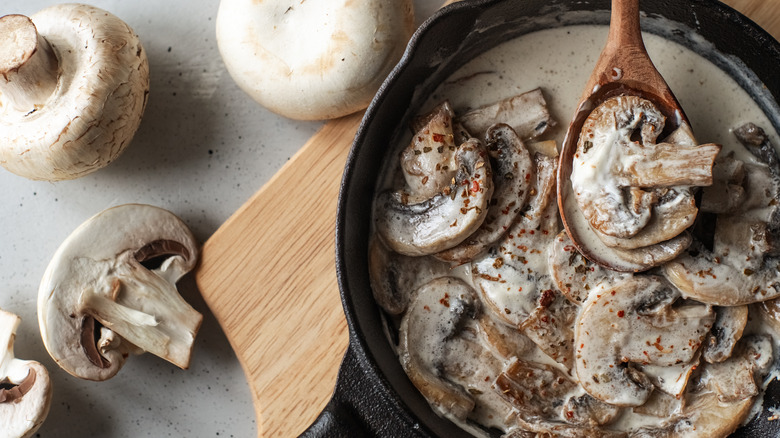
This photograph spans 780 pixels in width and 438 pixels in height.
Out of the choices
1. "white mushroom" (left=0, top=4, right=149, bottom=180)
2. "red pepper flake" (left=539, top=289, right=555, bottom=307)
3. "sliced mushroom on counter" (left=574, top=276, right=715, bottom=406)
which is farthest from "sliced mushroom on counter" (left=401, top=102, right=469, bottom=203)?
"white mushroom" (left=0, top=4, right=149, bottom=180)

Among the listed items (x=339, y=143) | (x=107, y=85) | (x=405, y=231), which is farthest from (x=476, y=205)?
(x=107, y=85)

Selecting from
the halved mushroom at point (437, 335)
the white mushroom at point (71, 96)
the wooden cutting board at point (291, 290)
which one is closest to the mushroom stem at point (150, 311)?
the wooden cutting board at point (291, 290)

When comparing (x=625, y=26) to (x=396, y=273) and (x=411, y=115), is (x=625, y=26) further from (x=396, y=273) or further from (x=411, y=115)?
(x=396, y=273)

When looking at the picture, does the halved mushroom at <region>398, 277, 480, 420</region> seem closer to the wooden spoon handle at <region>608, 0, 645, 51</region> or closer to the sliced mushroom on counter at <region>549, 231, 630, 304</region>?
the sliced mushroom on counter at <region>549, 231, 630, 304</region>

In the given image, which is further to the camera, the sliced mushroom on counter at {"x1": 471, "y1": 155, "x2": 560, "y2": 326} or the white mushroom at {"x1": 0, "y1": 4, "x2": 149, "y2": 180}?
the white mushroom at {"x1": 0, "y1": 4, "x2": 149, "y2": 180}

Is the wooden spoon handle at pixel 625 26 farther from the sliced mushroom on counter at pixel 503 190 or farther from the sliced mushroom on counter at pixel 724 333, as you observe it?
the sliced mushroom on counter at pixel 724 333

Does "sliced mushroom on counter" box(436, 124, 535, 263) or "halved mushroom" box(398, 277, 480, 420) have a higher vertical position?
"sliced mushroom on counter" box(436, 124, 535, 263)
